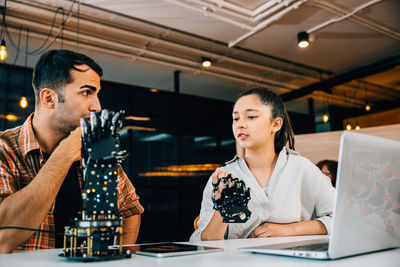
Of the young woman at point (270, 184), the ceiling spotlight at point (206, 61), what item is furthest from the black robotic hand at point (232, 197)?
the ceiling spotlight at point (206, 61)

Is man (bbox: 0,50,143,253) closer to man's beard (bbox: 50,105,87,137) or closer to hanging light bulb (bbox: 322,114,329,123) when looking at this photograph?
man's beard (bbox: 50,105,87,137)

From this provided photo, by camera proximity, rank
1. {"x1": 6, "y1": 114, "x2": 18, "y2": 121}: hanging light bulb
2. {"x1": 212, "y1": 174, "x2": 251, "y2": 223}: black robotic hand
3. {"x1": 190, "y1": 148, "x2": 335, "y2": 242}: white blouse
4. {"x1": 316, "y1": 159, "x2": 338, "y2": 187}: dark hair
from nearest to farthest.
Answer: {"x1": 212, "y1": 174, "x2": 251, "y2": 223}: black robotic hand
{"x1": 190, "y1": 148, "x2": 335, "y2": 242}: white blouse
{"x1": 316, "y1": 159, "x2": 338, "y2": 187}: dark hair
{"x1": 6, "y1": 114, "x2": 18, "y2": 121}: hanging light bulb

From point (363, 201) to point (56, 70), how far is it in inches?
58.8

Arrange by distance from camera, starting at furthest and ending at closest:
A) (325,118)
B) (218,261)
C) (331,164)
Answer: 1. (325,118)
2. (331,164)
3. (218,261)

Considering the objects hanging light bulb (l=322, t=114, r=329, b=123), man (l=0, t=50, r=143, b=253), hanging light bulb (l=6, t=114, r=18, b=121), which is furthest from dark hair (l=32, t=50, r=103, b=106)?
hanging light bulb (l=322, t=114, r=329, b=123)

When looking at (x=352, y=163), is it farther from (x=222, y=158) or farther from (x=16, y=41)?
(x=222, y=158)

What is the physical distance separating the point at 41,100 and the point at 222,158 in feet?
19.4

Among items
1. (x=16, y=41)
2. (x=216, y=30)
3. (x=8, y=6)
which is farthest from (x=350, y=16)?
(x=16, y=41)

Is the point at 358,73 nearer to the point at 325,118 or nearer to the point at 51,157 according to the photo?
the point at 325,118

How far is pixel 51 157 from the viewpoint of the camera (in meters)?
1.29

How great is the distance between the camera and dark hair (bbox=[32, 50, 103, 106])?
173 centimetres

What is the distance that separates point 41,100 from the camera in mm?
1726

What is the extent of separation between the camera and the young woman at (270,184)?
1.68 metres

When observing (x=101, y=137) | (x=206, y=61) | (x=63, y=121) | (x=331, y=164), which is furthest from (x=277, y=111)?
(x=206, y=61)
